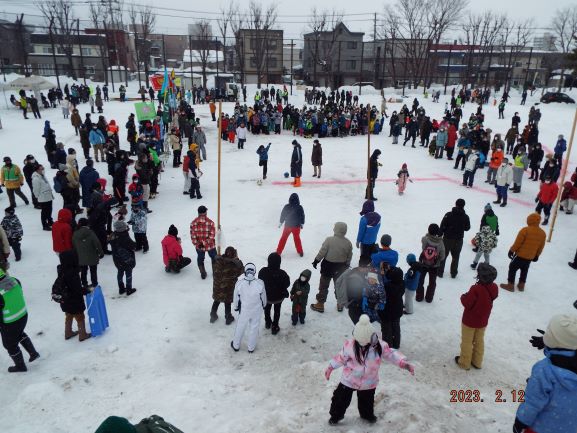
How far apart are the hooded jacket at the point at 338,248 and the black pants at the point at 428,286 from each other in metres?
1.55

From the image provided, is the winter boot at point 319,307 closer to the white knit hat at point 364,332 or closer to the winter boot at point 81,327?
the white knit hat at point 364,332

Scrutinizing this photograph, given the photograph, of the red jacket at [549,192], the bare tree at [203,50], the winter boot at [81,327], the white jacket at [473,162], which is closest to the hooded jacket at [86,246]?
the winter boot at [81,327]

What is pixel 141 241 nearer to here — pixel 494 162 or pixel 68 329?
pixel 68 329

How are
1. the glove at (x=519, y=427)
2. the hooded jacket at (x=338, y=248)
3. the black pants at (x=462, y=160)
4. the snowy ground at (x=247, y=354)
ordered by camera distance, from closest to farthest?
the glove at (x=519, y=427) < the snowy ground at (x=247, y=354) < the hooded jacket at (x=338, y=248) < the black pants at (x=462, y=160)

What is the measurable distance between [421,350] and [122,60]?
2850 inches

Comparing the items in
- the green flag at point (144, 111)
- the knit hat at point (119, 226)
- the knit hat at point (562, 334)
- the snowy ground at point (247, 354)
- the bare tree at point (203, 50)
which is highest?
the bare tree at point (203, 50)

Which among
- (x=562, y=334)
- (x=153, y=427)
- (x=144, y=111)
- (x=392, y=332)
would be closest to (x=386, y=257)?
(x=392, y=332)

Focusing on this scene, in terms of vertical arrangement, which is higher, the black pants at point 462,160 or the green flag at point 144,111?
the green flag at point 144,111

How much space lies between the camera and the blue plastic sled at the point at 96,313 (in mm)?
6207

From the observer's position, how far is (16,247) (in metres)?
8.88

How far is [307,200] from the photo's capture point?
Answer: 1348cm

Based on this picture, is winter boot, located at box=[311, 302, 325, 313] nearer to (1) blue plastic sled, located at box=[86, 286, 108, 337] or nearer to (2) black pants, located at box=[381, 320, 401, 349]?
(2) black pants, located at box=[381, 320, 401, 349]

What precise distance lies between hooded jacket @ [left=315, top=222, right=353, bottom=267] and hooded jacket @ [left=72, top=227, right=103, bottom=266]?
416 cm

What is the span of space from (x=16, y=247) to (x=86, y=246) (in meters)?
2.82
